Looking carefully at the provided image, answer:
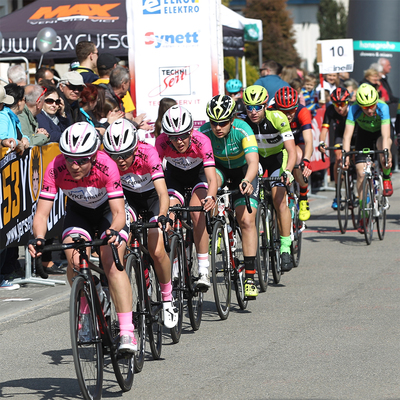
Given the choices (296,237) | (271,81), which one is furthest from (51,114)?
(271,81)

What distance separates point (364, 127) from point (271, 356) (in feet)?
22.1

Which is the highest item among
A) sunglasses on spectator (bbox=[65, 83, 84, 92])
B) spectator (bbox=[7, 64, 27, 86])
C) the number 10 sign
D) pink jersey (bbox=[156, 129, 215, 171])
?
the number 10 sign

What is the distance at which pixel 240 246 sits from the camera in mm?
8312

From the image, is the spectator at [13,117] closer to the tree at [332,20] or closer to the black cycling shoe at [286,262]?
the black cycling shoe at [286,262]

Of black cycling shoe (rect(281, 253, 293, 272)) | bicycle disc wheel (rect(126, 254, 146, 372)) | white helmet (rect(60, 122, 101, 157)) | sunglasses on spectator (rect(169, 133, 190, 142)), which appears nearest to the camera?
white helmet (rect(60, 122, 101, 157))

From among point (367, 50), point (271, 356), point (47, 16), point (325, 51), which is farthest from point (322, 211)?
point (367, 50)

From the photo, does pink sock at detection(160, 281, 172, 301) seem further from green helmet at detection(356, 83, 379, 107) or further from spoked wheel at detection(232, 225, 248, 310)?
green helmet at detection(356, 83, 379, 107)

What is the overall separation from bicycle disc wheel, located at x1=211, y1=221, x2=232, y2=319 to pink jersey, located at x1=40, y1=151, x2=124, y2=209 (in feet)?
6.32

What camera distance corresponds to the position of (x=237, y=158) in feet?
27.1

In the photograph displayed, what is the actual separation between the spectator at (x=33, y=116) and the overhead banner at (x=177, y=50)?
1.89 m

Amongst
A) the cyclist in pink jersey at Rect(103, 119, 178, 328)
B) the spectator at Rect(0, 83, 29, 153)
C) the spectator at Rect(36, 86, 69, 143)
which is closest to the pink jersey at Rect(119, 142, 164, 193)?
the cyclist in pink jersey at Rect(103, 119, 178, 328)

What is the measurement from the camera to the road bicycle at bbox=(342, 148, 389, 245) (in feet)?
38.2

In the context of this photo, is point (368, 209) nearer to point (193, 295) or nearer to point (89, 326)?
point (193, 295)

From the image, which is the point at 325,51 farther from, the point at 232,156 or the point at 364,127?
the point at 232,156
